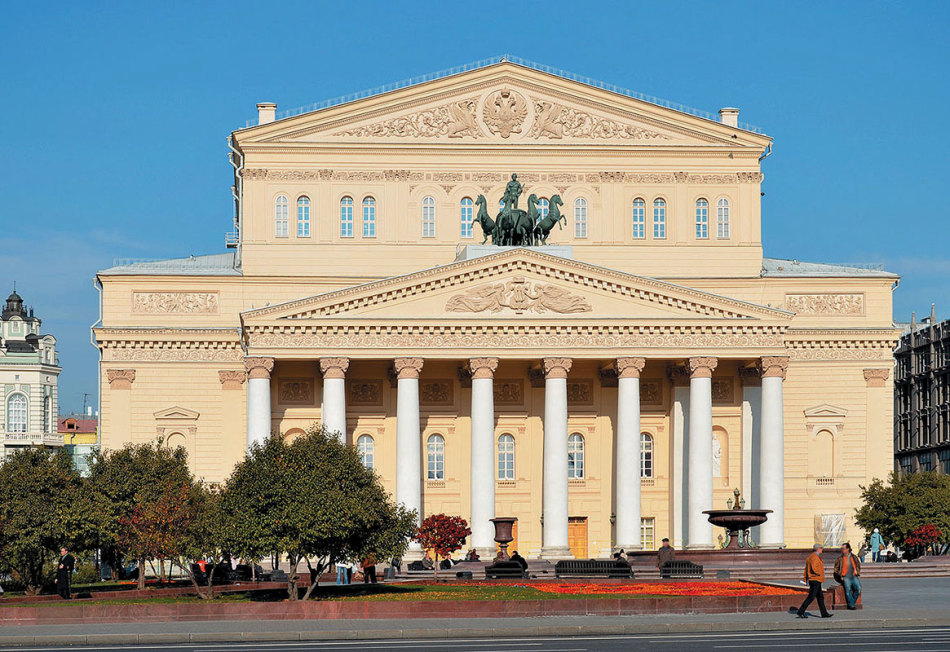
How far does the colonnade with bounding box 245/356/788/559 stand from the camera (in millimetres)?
70188

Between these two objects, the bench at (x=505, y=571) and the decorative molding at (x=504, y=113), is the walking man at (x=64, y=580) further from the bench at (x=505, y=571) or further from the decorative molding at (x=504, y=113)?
the decorative molding at (x=504, y=113)

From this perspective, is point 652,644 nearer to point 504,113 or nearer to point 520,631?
point 520,631

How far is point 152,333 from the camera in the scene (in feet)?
249

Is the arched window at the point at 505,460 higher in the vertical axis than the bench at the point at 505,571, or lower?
higher

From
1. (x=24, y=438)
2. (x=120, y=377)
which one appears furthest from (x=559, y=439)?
(x=24, y=438)

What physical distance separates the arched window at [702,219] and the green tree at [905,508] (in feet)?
46.6

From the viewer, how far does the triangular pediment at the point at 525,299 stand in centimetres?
7006

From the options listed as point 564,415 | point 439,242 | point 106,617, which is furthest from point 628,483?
point 106,617

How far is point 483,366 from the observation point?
70.9m

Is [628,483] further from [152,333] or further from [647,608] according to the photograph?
[647,608]

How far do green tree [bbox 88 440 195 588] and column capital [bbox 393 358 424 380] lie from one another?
1311 centimetres

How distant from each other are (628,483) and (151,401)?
21.9m

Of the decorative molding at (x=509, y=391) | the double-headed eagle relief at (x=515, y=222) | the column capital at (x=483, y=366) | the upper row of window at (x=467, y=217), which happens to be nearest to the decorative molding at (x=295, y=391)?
the upper row of window at (x=467, y=217)

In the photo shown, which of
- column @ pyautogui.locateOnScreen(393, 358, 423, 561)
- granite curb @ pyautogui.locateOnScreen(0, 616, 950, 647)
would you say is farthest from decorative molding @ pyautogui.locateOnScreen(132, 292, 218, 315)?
granite curb @ pyautogui.locateOnScreen(0, 616, 950, 647)
